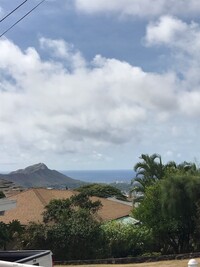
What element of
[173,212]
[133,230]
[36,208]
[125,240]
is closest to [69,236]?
[125,240]

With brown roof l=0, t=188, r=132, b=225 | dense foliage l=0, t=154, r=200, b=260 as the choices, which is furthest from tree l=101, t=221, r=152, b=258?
brown roof l=0, t=188, r=132, b=225

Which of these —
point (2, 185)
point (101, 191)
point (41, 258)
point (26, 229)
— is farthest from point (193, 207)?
point (101, 191)

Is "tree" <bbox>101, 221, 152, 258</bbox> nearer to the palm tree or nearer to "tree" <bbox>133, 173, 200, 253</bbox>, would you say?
"tree" <bbox>133, 173, 200, 253</bbox>

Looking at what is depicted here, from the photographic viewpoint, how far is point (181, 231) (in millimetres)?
25938

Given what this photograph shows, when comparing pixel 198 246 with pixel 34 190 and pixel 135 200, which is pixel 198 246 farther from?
pixel 34 190

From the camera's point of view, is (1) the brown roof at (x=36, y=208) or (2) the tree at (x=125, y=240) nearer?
(2) the tree at (x=125, y=240)

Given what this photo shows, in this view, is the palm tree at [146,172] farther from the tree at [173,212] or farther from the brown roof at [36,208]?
the tree at [173,212]

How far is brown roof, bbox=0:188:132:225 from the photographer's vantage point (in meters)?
32.5

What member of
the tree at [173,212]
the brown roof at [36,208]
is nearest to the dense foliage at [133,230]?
the tree at [173,212]

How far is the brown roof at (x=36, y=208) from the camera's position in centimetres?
3250

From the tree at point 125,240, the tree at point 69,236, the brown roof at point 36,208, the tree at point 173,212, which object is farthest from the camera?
the brown roof at point 36,208

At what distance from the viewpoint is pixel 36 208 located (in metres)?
34.4

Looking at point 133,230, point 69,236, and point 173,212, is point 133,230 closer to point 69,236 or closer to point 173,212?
point 173,212

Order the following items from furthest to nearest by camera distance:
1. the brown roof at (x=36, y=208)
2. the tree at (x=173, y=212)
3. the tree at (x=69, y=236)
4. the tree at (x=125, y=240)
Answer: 1. the brown roof at (x=36, y=208)
2. the tree at (x=125, y=240)
3. the tree at (x=69, y=236)
4. the tree at (x=173, y=212)
